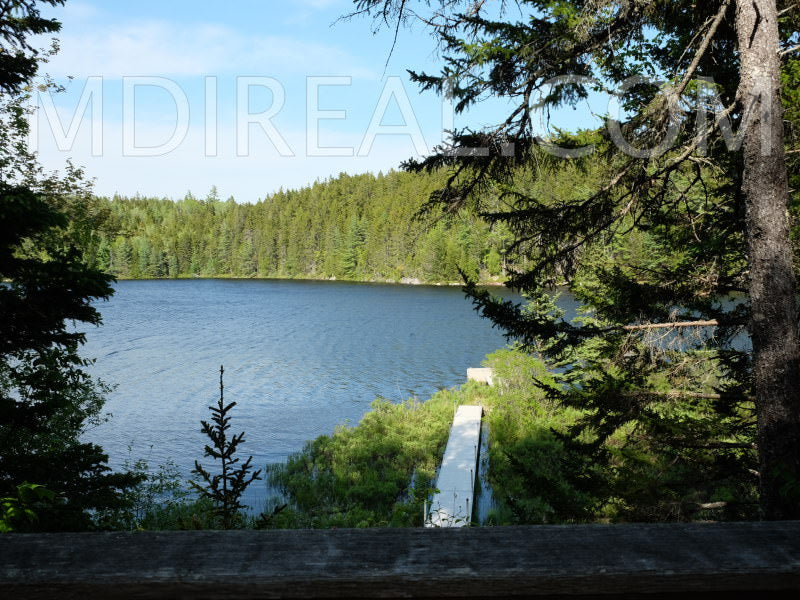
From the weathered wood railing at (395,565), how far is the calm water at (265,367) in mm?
14579

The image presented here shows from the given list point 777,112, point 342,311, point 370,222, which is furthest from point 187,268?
point 777,112

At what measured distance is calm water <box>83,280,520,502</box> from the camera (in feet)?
58.3

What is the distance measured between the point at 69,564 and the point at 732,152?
22.0ft

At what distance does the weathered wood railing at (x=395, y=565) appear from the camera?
1.21 meters

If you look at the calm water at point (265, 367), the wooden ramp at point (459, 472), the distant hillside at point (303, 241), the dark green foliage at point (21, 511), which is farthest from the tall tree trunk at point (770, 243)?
the distant hillside at point (303, 241)

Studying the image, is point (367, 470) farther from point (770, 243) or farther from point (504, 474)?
point (770, 243)

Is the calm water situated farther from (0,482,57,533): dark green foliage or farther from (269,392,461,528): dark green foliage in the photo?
(0,482,57,533): dark green foliage

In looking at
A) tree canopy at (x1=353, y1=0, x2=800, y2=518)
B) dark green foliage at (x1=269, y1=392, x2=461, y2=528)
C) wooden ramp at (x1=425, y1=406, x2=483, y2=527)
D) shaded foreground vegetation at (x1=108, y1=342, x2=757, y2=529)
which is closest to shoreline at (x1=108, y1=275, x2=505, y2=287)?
shaded foreground vegetation at (x1=108, y1=342, x2=757, y2=529)

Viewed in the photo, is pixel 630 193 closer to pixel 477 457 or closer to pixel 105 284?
pixel 105 284

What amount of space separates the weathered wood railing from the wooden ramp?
7136 mm

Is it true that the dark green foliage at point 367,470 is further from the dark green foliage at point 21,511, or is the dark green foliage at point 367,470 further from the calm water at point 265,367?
the dark green foliage at point 21,511

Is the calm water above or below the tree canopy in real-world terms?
below

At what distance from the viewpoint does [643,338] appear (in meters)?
6.04

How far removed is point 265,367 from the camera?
28.1 meters
